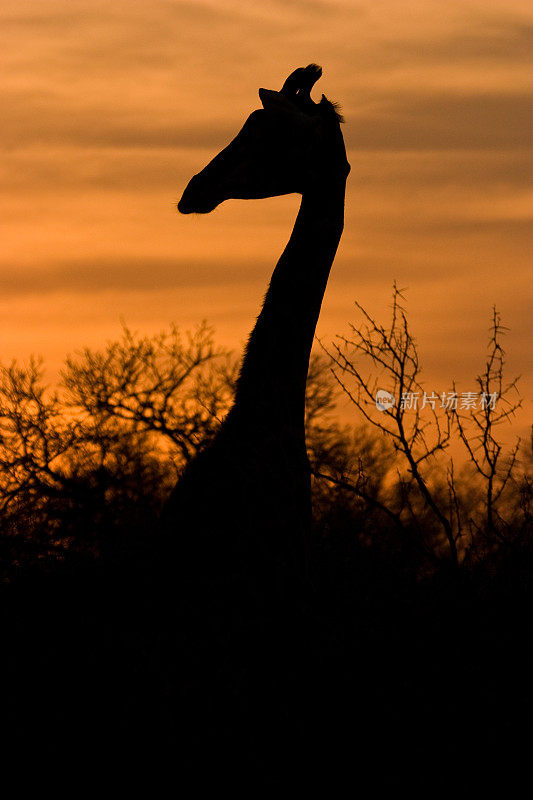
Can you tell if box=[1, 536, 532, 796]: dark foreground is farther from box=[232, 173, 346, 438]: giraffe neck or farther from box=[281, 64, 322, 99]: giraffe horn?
box=[281, 64, 322, 99]: giraffe horn

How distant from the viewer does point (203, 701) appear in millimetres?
4859

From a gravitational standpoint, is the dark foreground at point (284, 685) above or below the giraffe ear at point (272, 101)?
below

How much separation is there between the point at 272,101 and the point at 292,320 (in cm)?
140

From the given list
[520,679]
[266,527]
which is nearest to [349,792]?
[520,679]

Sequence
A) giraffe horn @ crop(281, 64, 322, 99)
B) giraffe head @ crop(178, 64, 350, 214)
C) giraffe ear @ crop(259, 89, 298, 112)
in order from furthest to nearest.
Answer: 1. giraffe horn @ crop(281, 64, 322, 99)
2. giraffe ear @ crop(259, 89, 298, 112)
3. giraffe head @ crop(178, 64, 350, 214)

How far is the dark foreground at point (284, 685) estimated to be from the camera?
4516 millimetres

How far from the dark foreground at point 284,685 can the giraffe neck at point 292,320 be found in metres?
1.11

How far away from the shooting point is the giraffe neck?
18.9 feet

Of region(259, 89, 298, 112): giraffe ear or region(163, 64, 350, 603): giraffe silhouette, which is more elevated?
region(259, 89, 298, 112): giraffe ear

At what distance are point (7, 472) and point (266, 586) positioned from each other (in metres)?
3.91

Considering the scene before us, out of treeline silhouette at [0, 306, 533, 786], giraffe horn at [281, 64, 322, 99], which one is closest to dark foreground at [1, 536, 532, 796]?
treeline silhouette at [0, 306, 533, 786]

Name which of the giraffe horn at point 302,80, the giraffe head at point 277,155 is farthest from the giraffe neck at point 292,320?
the giraffe horn at point 302,80

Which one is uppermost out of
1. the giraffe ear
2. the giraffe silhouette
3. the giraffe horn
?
the giraffe horn

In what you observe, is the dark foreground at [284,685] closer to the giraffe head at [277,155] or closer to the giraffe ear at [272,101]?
the giraffe head at [277,155]
